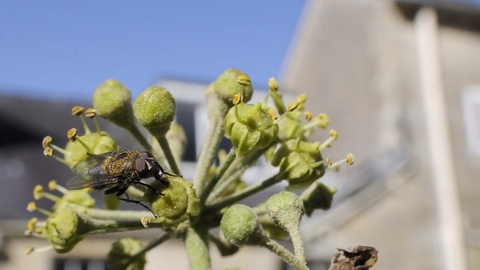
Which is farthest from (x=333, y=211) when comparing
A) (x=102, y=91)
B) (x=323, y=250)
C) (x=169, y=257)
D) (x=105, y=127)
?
(x=102, y=91)

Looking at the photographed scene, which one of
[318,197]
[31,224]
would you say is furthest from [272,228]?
[31,224]

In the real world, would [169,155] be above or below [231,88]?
below

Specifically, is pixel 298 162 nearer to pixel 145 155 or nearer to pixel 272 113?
pixel 272 113

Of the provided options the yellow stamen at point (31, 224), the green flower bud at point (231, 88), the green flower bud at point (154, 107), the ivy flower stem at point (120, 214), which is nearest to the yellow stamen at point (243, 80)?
the green flower bud at point (231, 88)

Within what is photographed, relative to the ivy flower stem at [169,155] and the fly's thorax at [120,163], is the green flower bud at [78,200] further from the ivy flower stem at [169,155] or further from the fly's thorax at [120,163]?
the ivy flower stem at [169,155]

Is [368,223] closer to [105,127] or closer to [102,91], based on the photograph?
[105,127]

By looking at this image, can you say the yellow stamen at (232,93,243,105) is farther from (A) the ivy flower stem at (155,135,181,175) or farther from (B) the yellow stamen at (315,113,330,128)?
(B) the yellow stamen at (315,113,330,128)
